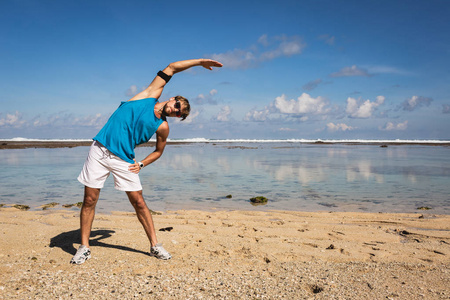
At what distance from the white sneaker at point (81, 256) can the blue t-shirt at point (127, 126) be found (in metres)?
1.37

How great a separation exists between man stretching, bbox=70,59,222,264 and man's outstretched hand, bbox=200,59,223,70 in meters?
0.43

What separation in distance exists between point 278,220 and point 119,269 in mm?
3830

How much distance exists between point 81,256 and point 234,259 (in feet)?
6.73

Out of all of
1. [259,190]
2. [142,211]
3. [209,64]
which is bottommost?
[259,190]

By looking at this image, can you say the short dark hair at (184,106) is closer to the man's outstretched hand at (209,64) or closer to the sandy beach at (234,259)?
the man's outstretched hand at (209,64)

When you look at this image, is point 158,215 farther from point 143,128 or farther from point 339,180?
point 339,180

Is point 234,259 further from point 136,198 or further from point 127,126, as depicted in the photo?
point 127,126

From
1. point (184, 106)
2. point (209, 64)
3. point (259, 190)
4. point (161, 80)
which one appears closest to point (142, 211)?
point (184, 106)

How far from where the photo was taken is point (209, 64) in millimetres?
4883

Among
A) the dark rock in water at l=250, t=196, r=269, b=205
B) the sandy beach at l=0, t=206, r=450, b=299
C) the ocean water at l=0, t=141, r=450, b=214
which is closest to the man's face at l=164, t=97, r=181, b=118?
the sandy beach at l=0, t=206, r=450, b=299

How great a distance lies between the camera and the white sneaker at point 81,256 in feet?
14.3

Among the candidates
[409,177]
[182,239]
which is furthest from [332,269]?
[409,177]

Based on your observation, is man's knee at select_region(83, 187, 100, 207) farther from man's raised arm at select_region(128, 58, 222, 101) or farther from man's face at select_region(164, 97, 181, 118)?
man's face at select_region(164, 97, 181, 118)

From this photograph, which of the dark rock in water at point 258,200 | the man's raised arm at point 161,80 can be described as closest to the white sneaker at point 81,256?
the man's raised arm at point 161,80
